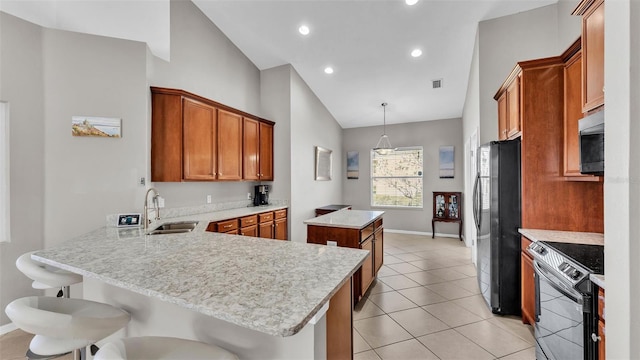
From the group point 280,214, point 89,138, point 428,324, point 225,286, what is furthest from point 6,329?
point 428,324

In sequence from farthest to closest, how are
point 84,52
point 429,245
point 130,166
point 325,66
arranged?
1. point 429,245
2. point 325,66
3. point 130,166
4. point 84,52

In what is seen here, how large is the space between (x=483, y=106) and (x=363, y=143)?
3.76 meters

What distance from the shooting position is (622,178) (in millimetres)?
953

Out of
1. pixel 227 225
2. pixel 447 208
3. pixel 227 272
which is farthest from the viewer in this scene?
pixel 447 208

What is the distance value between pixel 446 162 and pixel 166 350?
20.5ft

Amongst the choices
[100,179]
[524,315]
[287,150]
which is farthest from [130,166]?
[524,315]

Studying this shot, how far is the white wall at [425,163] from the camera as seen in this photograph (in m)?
5.97

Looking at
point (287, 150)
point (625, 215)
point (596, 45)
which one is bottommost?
point (625, 215)

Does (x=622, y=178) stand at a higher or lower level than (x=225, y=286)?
higher

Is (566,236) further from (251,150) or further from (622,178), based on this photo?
(251,150)

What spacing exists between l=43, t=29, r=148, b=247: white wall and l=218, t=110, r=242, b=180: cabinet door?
0.99m

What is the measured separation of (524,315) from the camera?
2.36 metres

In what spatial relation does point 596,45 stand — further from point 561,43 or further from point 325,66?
point 325,66

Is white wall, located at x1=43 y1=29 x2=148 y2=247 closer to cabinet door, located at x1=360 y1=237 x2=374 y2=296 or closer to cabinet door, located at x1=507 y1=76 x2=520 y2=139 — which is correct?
cabinet door, located at x1=360 y1=237 x2=374 y2=296
